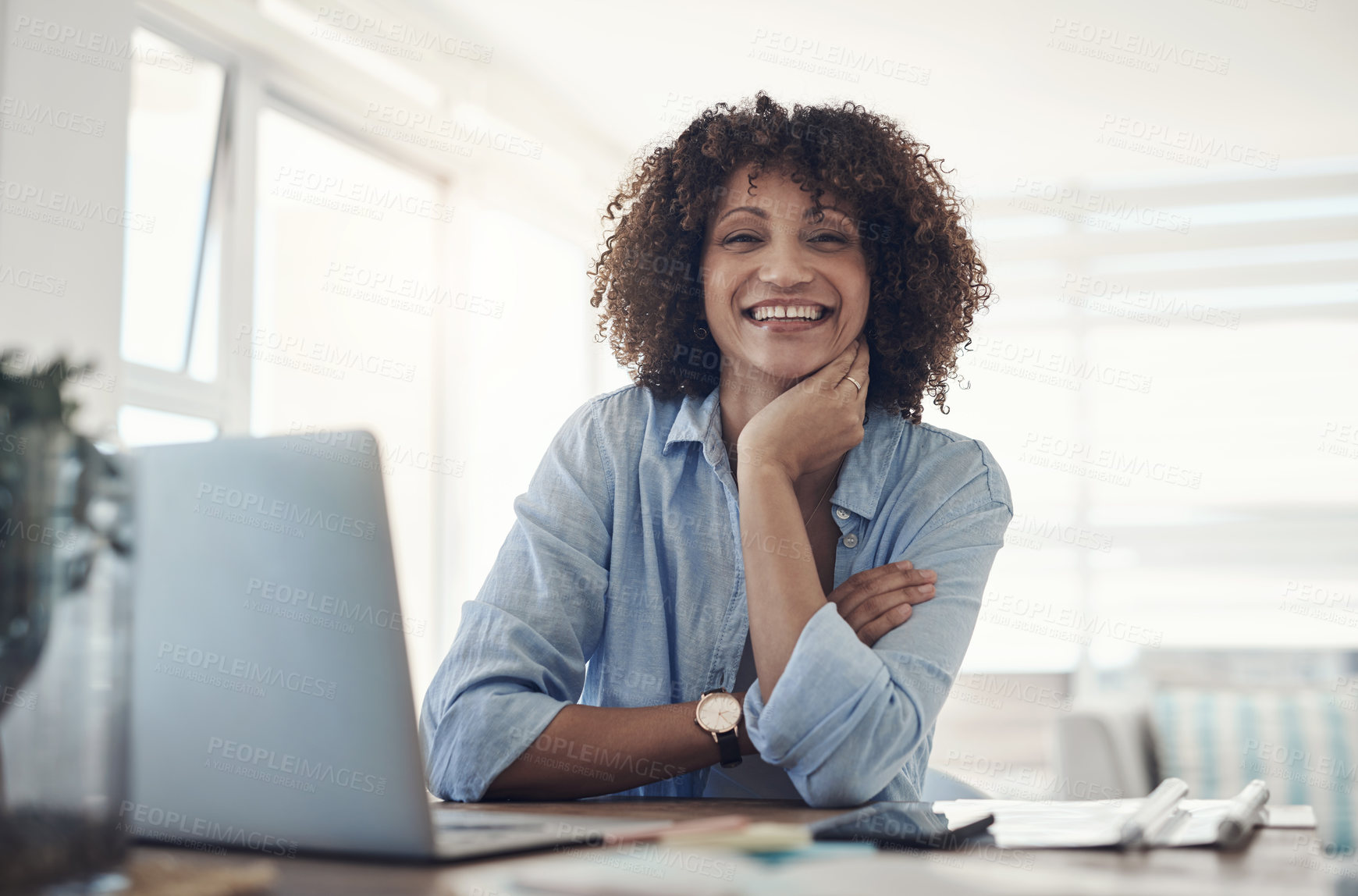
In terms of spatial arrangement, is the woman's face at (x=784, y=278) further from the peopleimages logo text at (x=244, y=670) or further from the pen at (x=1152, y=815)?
the peopleimages logo text at (x=244, y=670)

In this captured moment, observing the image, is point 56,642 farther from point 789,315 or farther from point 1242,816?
point 789,315

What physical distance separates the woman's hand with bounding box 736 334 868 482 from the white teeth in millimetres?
87

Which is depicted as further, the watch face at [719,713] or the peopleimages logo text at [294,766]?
the watch face at [719,713]

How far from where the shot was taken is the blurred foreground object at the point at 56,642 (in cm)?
55

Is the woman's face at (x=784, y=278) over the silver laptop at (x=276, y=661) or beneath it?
over

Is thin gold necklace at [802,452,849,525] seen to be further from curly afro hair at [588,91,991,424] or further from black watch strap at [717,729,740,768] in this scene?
black watch strap at [717,729,740,768]

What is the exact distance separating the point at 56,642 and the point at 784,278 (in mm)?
1203

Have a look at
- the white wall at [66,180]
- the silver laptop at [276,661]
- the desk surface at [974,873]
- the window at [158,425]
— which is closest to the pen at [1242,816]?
the desk surface at [974,873]

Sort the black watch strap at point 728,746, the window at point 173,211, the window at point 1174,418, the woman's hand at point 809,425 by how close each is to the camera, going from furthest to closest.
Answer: the window at point 1174,418
the window at point 173,211
the woman's hand at point 809,425
the black watch strap at point 728,746

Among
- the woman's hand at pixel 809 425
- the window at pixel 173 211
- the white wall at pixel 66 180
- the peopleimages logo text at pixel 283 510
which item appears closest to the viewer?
the peopleimages logo text at pixel 283 510

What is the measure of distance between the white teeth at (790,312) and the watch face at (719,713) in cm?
64

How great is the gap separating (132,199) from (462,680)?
2467mm

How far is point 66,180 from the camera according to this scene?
2.44m

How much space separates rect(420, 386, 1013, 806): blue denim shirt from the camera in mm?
1099
